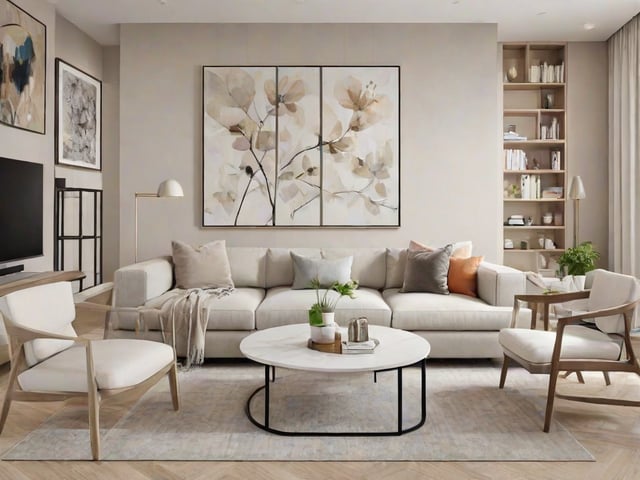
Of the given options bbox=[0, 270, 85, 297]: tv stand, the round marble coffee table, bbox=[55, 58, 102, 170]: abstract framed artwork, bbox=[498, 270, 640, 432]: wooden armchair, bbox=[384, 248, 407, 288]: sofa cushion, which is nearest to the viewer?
the round marble coffee table

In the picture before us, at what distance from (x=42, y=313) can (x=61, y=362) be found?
30 centimetres

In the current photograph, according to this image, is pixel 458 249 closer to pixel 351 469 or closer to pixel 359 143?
pixel 359 143

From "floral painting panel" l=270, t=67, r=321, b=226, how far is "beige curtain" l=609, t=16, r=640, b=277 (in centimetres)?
300

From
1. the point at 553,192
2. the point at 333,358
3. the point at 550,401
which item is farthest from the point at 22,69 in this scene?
the point at 553,192

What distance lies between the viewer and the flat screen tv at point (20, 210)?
156 inches

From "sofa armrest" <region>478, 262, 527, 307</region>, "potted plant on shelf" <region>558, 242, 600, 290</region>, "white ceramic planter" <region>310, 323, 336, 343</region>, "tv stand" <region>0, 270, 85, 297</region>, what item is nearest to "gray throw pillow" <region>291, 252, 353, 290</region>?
"sofa armrest" <region>478, 262, 527, 307</region>

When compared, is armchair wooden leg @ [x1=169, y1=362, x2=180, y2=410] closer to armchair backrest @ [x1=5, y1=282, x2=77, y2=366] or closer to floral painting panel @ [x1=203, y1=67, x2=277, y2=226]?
armchair backrest @ [x1=5, y1=282, x2=77, y2=366]

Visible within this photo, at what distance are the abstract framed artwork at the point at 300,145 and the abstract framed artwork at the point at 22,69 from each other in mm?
1394

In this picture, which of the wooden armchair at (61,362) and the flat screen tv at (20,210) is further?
the flat screen tv at (20,210)

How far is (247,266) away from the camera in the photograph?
4.74 m

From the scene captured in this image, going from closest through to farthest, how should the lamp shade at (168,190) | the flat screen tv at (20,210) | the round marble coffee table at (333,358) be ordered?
the round marble coffee table at (333,358) → the flat screen tv at (20,210) → the lamp shade at (168,190)

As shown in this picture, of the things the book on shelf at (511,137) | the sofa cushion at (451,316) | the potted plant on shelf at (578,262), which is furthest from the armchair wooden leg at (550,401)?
the book on shelf at (511,137)

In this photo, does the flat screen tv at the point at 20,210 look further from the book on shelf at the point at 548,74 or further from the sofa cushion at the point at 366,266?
the book on shelf at the point at 548,74

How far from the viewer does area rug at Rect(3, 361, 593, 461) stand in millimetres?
2488
